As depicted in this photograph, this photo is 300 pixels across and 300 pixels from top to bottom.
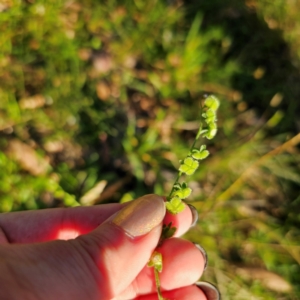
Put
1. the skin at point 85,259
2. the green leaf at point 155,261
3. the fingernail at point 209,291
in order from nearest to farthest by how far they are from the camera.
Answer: the skin at point 85,259 → the green leaf at point 155,261 → the fingernail at point 209,291

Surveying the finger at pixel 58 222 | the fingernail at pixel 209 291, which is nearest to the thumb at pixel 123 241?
the finger at pixel 58 222

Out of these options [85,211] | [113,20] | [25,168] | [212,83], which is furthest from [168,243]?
[113,20]

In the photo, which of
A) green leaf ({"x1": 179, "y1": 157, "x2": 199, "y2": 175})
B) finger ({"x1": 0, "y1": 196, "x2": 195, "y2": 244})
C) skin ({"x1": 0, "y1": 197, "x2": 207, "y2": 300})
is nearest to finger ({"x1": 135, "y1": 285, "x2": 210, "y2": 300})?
skin ({"x1": 0, "y1": 197, "x2": 207, "y2": 300})

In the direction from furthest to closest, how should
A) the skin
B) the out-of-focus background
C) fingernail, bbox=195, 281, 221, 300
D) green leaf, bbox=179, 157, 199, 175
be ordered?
the out-of-focus background, fingernail, bbox=195, 281, 221, 300, green leaf, bbox=179, 157, 199, 175, the skin

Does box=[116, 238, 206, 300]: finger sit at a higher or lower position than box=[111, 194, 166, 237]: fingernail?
lower

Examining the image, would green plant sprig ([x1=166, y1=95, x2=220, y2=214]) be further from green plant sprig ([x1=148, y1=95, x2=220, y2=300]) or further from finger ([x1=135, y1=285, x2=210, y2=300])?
finger ([x1=135, y1=285, x2=210, y2=300])

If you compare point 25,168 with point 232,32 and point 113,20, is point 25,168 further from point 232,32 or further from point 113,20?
point 232,32

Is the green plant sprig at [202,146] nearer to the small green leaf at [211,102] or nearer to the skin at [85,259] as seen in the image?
the small green leaf at [211,102]
